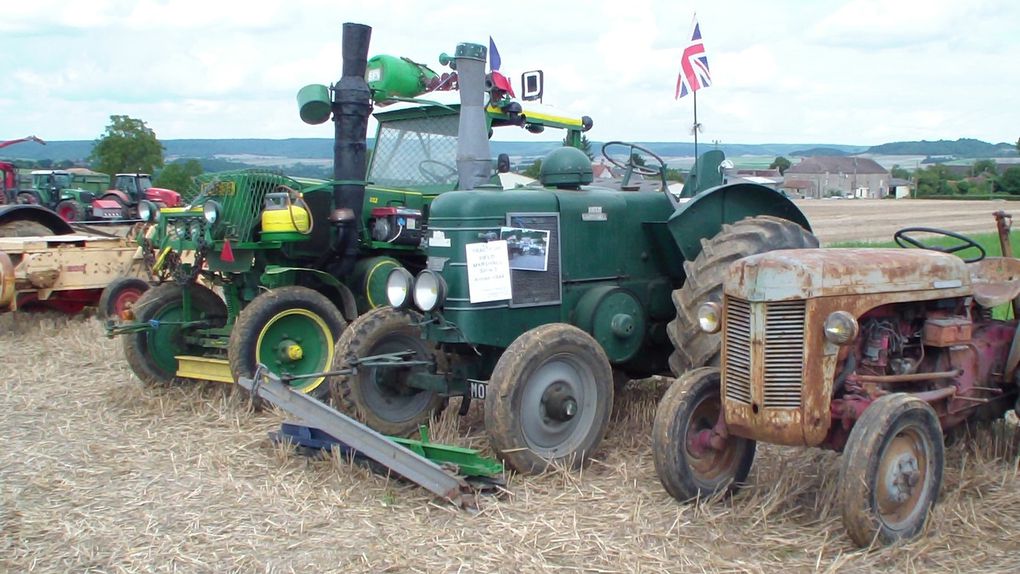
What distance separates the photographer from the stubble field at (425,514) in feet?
→ 12.4

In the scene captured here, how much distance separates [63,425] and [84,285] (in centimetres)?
406

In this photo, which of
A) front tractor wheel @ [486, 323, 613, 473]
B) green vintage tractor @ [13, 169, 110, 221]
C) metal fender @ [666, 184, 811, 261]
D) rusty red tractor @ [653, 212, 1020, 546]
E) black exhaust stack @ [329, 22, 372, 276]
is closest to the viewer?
rusty red tractor @ [653, 212, 1020, 546]

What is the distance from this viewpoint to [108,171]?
32188mm

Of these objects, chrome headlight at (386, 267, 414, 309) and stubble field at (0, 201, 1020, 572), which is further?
chrome headlight at (386, 267, 414, 309)

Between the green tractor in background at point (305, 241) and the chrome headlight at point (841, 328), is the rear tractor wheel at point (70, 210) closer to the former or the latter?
the green tractor in background at point (305, 241)

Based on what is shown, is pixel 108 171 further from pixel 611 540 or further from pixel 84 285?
pixel 611 540

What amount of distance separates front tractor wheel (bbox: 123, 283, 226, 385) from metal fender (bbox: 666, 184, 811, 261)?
3.51 meters

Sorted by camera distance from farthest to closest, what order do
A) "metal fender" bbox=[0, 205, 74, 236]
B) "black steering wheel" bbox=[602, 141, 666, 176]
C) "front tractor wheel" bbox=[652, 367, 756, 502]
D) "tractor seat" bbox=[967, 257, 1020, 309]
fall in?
"metal fender" bbox=[0, 205, 74, 236]
"black steering wheel" bbox=[602, 141, 666, 176]
"tractor seat" bbox=[967, 257, 1020, 309]
"front tractor wheel" bbox=[652, 367, 756, 502]

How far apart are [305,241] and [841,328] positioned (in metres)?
4.24

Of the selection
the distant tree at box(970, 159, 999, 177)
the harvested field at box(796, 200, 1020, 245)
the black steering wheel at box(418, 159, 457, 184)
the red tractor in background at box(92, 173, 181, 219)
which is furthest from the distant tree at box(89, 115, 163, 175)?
the distant tree at box(970, 159, 999, 177)

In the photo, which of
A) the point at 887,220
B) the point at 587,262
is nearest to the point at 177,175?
the point at 887,220

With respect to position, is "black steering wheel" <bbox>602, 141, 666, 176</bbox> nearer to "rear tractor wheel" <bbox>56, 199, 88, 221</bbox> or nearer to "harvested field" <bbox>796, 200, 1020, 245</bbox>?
"rear tractor wheel" <bbox>56, 199, 88, 221</bbox>

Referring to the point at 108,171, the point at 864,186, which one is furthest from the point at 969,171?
the point at 108,171

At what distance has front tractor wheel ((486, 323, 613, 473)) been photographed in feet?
15.2
